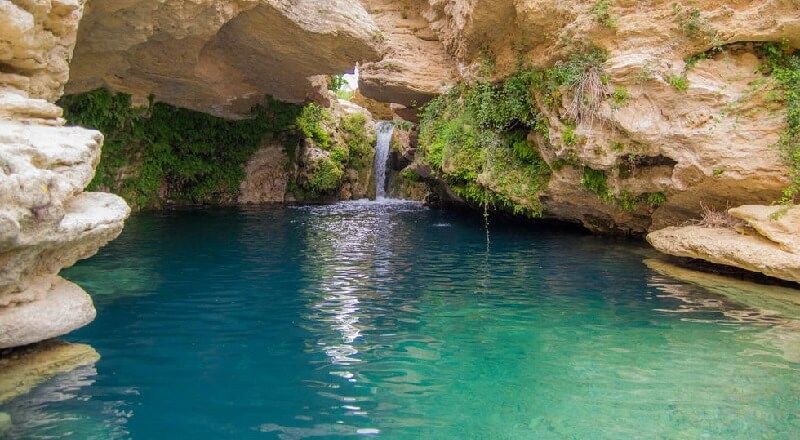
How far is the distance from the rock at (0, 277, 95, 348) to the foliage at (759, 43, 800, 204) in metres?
9.96

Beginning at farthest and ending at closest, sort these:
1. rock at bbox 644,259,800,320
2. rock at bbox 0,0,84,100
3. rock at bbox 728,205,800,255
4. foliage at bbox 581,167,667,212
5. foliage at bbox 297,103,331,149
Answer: foliage at bbox 297,103,331,149 → foliage at bbox 581,167,667,212 → rock at bbox 728,205,800,255 → rock at bbox 644,259,800,320 → rock at bbox 0,0,84,100

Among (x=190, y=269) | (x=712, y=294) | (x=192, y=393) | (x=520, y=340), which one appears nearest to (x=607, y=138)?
(x=712, y=294)

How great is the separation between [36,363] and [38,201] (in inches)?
72.4

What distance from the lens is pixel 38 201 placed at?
4535mm

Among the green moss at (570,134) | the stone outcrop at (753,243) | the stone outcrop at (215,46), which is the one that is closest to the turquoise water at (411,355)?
the stone outcrop at (753,243)

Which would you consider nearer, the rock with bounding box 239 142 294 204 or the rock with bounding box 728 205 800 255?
the rock with bounding box 728 205 800 255

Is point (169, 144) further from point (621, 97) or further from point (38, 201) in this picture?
point (38, 201)

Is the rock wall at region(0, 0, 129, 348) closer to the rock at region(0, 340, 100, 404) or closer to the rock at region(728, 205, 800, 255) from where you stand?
the rock at region(0, 340, 100, 404)

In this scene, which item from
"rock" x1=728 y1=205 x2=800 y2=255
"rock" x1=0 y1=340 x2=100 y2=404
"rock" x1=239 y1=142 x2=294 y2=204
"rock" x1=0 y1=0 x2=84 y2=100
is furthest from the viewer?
"rock" x1=239 y1=142 x2=294 y2=204

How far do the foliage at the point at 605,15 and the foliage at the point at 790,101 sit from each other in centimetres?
277

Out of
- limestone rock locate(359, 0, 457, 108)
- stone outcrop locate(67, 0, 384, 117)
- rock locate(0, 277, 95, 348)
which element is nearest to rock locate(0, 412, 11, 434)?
rock locate(0, 277, 95, 348)

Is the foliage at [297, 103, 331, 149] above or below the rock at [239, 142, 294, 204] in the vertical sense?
above

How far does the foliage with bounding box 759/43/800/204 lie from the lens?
381 inches

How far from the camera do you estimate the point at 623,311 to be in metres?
7.88
